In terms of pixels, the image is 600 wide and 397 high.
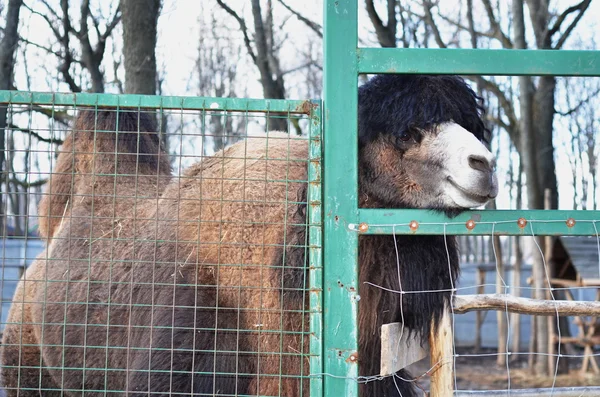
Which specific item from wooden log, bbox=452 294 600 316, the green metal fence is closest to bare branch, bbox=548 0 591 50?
wooden log, bbox=452 294 600 316

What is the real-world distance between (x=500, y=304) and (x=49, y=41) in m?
12.3

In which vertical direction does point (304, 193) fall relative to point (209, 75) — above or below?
below

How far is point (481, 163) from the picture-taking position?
290 centimetres

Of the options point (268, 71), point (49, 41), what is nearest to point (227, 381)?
point (268, 71)

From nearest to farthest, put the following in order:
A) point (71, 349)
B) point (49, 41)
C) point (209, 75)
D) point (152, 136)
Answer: point (71, 349), point (152, 136), point (49, 41), point (209, 75)

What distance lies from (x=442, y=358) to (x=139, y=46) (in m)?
5.91

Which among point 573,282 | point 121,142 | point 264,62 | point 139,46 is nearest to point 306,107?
point 121,142

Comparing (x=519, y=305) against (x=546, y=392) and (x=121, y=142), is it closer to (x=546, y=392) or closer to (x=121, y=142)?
(x=546, y=392)

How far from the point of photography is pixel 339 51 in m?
2.76

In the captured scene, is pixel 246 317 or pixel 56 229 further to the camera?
pixel 56 229

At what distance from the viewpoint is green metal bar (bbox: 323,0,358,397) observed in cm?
273

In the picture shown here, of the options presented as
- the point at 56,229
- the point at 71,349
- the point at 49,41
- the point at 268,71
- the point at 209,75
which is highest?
the point at 209,75

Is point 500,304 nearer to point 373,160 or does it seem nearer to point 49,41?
point 373,160

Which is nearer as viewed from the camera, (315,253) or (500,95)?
(315,253)
